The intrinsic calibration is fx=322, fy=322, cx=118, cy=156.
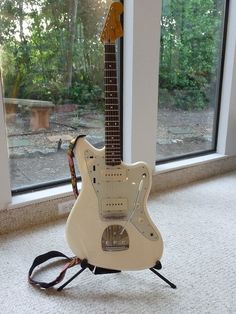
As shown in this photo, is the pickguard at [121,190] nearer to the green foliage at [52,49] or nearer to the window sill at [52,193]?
the window sill at [52,193]

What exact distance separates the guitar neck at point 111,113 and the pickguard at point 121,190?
0.11ft

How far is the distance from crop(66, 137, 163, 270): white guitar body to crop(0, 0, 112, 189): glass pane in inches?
30.1

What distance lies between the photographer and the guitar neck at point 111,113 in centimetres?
128

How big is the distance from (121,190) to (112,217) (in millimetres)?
123

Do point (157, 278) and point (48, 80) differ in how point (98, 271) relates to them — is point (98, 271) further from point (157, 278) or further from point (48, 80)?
point (48, 80)

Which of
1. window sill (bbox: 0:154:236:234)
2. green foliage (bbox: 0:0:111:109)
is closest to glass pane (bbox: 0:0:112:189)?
green foliage (bbox: 0:0:111:109)

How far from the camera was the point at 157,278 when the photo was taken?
1.48 meters

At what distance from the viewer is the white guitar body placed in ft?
4.34

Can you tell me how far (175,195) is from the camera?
2389mm

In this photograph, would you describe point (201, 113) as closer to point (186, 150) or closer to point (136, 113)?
point (186, 150)

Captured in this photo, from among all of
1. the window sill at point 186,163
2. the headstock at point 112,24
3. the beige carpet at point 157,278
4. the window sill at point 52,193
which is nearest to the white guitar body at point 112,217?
the beige carpet at point 157,278

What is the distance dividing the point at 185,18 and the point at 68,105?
1.17 metres

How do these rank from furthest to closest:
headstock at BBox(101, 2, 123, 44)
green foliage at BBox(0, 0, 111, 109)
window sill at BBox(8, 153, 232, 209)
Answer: window sill at BBox(8, 153, 232, 209), green foliage at BBox(0, 0, 111, 109), headstock at BBox(101, 2, 123, 44)

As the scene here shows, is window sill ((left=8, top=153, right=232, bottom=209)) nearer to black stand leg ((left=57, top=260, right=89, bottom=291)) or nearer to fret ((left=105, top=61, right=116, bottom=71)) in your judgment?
black stand leg ((left=57, top=260, right=89, bottom=291))
